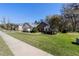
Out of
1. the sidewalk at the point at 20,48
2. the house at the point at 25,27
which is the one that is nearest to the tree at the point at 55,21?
the house at the point at 25,27

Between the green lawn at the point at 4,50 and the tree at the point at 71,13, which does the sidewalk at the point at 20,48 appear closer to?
the green lawn at the point at 4,50

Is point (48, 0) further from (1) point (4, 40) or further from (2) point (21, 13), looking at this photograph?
(1) point (4, 40)

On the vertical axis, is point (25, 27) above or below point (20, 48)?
above

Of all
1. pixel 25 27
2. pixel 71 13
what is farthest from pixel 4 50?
pixel 71 13

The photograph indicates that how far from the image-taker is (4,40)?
3.84m

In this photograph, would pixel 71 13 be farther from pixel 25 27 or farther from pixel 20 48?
pixel 20 48

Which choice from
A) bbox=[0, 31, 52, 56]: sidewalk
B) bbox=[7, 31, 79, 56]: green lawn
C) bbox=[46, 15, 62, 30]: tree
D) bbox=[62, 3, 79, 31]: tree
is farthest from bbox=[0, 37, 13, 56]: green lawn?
bbox=[62, 3, 79, 31]: tree

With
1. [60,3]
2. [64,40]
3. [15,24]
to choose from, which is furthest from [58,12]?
[15,24]

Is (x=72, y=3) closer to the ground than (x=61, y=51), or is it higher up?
higher up

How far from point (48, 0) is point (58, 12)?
0.24m

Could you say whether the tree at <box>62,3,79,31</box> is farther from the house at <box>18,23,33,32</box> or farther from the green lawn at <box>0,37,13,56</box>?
the green lawn at <box>0,37,13,56</box>

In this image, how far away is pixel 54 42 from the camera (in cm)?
379

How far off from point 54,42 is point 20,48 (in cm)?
49

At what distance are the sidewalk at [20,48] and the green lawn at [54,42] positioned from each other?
0.20ft
